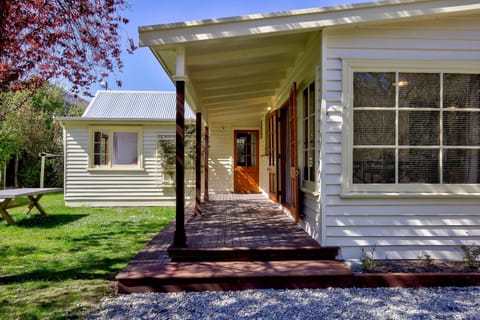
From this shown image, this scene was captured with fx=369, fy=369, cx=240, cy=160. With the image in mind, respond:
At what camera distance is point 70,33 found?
4.75m

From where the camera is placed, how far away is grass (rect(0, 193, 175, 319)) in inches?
125

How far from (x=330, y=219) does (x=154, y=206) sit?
7.11 m

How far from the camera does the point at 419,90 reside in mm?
4070

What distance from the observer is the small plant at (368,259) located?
373cm

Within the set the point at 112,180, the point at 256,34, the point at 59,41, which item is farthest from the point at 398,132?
the point at 112,180

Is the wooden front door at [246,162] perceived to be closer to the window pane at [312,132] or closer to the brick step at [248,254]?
the window pane at [312,132]

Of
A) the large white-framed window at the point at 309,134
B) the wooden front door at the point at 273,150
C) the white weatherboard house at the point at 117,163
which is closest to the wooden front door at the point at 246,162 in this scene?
the white weatherboard house at the point at 117,163

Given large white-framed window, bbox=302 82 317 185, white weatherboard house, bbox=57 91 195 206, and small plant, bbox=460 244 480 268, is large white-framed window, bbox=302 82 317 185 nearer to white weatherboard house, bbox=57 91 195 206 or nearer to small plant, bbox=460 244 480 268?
small plant, bbox=460 244 480 268

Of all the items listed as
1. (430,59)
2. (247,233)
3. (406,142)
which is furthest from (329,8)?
(247,233)

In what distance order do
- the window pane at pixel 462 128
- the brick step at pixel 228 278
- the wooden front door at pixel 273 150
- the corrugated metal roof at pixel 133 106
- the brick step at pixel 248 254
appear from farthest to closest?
the corrugated metal roof at pixel 133 106
the wooden front door at pixel 273 150
the window pane at pixel 462 128
the brick step at pixel 248 254
the brick step at pixel 228 278

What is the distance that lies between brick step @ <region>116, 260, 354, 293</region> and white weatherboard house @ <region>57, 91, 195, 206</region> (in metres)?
6.77

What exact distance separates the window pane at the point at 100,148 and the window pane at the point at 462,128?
28.3ft

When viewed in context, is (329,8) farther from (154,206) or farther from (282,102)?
(154,206)

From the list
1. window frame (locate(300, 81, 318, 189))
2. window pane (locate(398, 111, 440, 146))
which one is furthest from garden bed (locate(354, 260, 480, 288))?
window pane (locate(398, 111, 440, 146))
